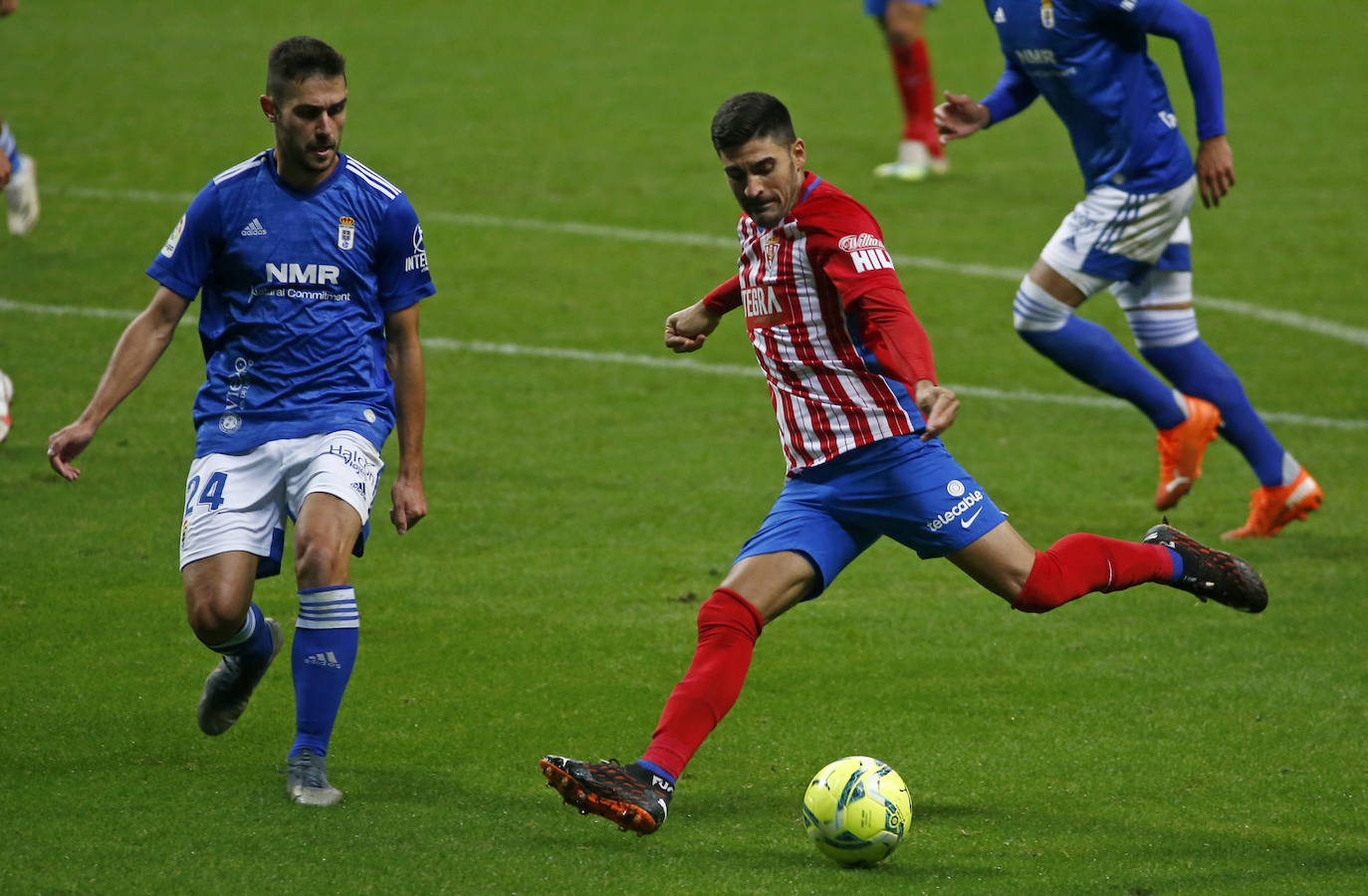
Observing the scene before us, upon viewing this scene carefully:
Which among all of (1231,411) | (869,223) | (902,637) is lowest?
(902,637)

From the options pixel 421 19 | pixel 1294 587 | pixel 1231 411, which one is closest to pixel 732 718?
pixel 1294 587

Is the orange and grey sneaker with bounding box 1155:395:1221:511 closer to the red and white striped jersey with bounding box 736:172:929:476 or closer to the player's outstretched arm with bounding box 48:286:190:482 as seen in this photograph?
the red and white striped jersey with bounding box 736:172:929:476

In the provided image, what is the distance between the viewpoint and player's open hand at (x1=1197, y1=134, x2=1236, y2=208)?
22.8 ft

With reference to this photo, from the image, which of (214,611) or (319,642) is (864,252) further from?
(214,611)

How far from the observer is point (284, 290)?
507 centimetres

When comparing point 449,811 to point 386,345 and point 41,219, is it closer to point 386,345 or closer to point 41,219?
point 386,345

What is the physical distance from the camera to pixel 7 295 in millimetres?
11023

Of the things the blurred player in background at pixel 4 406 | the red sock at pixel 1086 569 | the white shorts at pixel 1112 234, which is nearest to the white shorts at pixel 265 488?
the red sock at pixel 1086 569

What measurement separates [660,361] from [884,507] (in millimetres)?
5497

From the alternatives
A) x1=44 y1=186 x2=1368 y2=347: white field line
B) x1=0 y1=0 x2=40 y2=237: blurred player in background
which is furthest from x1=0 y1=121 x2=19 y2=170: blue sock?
x1=44 y1=186 x2=1368 y2=347: white field line

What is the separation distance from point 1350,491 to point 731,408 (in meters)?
3.11

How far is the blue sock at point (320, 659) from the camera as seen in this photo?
15.7ft

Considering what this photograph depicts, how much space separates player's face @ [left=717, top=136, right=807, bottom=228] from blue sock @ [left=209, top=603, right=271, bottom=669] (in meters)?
1.81

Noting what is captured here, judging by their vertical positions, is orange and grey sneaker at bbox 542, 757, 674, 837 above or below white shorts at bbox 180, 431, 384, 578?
below
